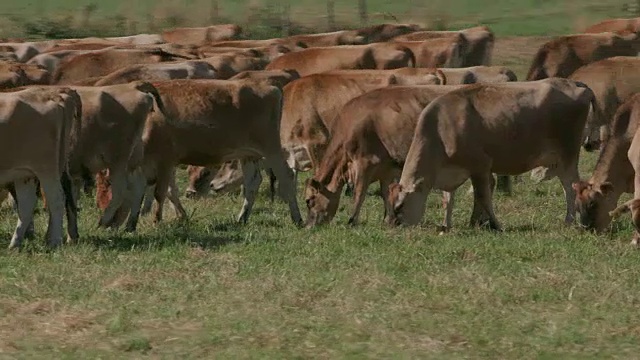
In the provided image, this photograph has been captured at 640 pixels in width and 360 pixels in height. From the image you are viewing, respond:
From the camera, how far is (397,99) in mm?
14406

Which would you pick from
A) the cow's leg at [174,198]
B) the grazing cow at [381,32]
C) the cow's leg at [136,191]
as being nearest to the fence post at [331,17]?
the grazing cow at [381,32]

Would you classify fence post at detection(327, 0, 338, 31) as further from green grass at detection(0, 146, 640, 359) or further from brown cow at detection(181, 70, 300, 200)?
green grass at detection(0, 146, 640, 359)

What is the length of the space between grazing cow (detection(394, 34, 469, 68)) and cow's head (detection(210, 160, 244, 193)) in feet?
18.6

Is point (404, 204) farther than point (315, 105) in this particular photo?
No

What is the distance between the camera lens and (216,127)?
14.2m

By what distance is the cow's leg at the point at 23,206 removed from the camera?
38.4 feet

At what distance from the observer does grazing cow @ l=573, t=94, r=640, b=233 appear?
12906mm

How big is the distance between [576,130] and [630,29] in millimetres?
12193

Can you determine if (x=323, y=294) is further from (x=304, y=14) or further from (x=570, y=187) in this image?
(x=304, y=14)

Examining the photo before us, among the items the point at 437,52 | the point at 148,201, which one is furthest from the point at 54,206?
the point at 437,52

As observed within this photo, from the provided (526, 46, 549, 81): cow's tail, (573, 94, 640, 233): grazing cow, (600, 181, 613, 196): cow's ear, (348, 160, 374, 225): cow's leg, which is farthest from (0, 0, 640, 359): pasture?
(526, 46, 549, 81): cow's tail

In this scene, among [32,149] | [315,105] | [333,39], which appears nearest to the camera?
[32,149]

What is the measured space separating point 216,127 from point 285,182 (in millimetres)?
942

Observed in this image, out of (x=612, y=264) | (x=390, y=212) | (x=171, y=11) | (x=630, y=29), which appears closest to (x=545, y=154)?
(x=390, y=212)
